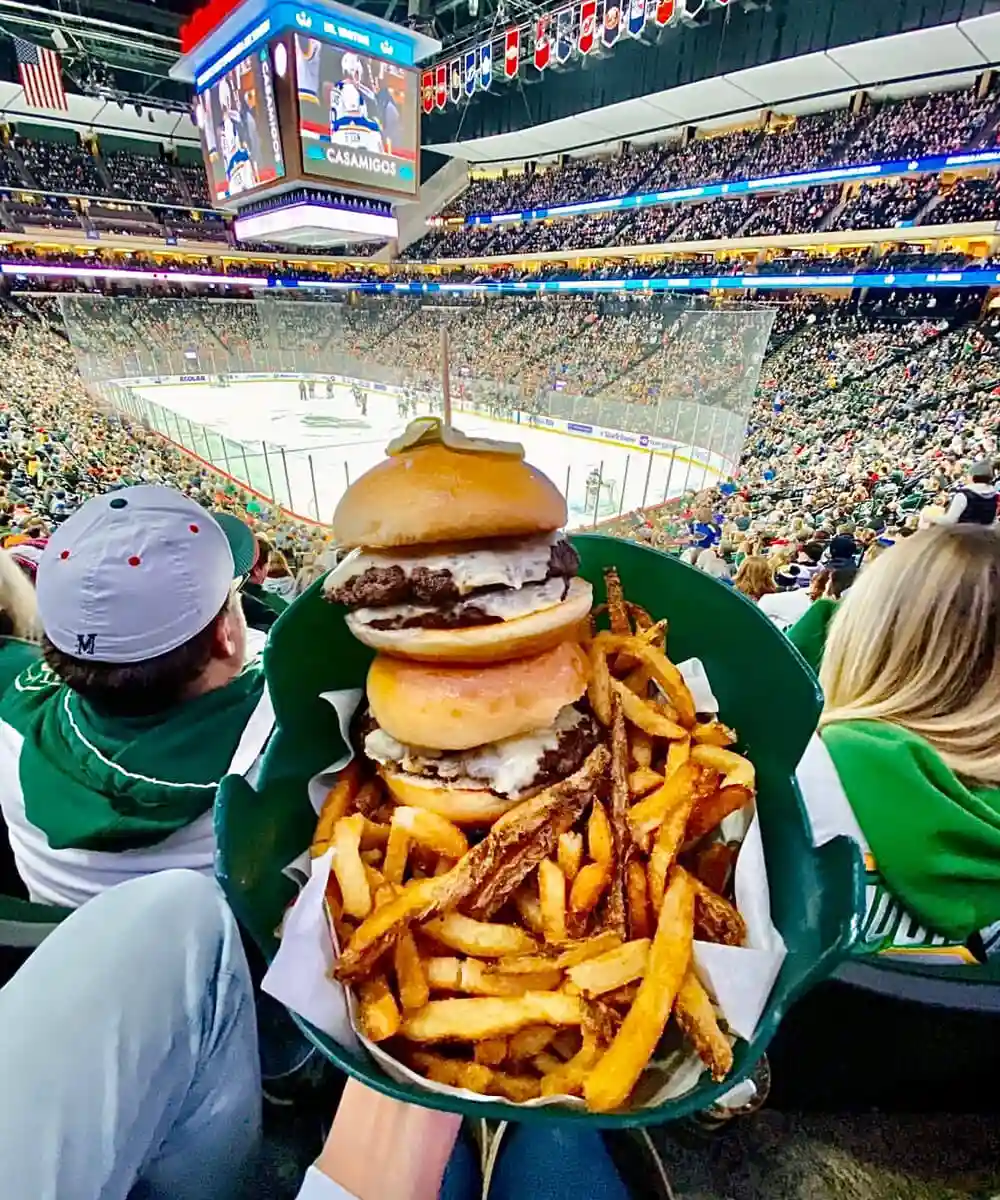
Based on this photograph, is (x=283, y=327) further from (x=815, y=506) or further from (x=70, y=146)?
(x=815, y=506)

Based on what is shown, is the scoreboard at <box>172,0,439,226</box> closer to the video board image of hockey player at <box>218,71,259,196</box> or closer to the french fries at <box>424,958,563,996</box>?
the video board image of hockey player at <box>218,71,259,196</box>

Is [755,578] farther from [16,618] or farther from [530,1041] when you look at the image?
[530,1041]

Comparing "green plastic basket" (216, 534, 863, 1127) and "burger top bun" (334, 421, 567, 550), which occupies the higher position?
"burger top bun" (334, 421, 567, 550)

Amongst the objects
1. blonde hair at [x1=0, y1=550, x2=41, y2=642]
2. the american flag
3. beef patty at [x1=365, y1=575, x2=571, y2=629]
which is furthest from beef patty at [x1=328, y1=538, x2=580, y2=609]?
the american flag

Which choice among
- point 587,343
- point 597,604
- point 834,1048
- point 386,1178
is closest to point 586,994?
point 386,1178

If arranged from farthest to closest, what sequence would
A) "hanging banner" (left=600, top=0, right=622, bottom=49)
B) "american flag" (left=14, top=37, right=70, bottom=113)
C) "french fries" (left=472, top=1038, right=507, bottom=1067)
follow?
"american flag" (left=14, top=37, right=70, bottom=113) < "hanging banner" (left=600, top=0, right=622, bottom=49) < "french fries" (left=472, top=1038, right=507, bottom=1067)

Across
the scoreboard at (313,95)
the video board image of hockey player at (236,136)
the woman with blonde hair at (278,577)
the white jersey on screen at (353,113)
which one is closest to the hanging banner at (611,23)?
the scoreboard at (313,95)

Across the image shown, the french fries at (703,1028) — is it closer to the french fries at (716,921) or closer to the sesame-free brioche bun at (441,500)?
the french fries at (716,921)
